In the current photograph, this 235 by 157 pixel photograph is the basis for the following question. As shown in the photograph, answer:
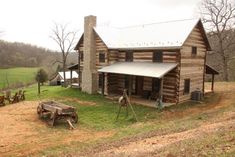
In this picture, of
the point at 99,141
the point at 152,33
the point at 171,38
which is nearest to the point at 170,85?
the point at 171,38

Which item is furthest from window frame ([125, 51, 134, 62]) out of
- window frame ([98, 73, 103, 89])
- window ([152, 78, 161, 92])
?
window frame ([98, 73, 103, 89])

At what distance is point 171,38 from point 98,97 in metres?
9.08

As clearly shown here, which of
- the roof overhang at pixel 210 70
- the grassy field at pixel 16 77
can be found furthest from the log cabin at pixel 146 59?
the grassy field at pixel 16 77

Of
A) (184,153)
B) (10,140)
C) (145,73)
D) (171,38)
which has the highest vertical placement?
(171,38)

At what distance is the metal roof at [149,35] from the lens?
976 inches

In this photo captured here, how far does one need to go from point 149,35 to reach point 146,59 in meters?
2.77

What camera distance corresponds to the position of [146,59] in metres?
26.4

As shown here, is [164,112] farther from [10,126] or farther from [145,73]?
[10,126]

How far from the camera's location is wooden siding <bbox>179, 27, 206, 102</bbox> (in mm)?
24619

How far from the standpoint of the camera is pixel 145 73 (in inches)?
925

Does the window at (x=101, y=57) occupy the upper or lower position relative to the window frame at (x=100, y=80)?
upper

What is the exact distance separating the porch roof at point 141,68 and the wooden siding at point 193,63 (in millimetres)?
1474

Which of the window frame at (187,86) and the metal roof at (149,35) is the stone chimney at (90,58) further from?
the window frame at (187,86)

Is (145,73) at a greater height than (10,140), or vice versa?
(145,73)
